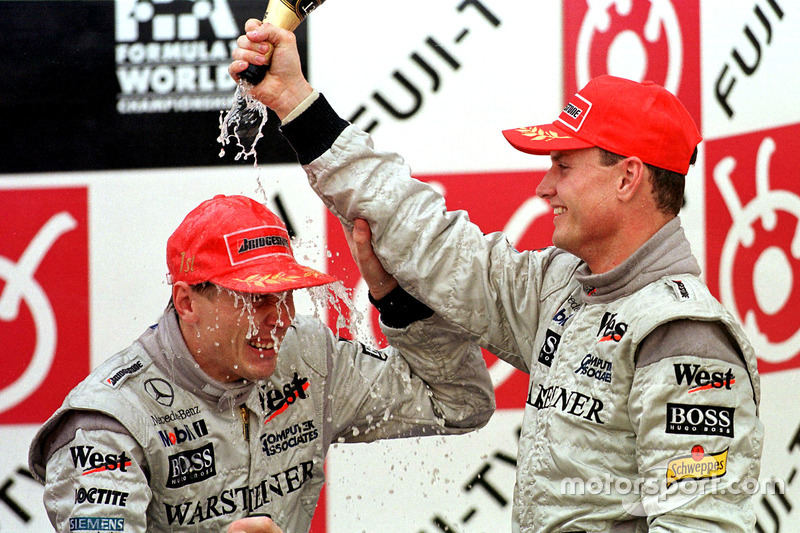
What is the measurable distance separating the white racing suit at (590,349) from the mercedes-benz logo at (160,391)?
49 centimetres

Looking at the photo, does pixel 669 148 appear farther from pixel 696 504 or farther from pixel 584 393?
pixel 696 504

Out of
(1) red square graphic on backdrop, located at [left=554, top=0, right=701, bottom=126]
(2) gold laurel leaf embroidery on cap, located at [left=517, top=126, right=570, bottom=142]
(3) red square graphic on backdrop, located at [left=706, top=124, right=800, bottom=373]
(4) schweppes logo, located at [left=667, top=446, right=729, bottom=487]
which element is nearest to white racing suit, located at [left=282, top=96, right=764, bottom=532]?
(4) schweppes logo, located at [left=667, top=446, right=729, bottom=487]

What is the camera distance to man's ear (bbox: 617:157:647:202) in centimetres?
170

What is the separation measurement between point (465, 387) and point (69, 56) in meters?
1.51

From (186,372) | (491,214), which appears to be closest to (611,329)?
(186,372)

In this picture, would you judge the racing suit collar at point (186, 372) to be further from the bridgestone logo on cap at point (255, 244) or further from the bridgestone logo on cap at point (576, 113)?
the bridgestone logo on cap at point (576, 113)

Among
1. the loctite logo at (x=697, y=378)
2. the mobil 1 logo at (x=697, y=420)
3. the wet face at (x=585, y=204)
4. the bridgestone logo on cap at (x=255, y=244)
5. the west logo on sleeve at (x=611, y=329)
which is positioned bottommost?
the mobil 1 logo at (x=697, y=420)

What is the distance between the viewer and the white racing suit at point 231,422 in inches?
67.8

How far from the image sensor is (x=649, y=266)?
1.70m

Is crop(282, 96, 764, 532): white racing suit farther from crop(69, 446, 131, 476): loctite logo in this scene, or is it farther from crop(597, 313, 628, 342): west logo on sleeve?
crop(69, 446, 131, 476): loctite logo

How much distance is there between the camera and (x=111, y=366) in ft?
6.13

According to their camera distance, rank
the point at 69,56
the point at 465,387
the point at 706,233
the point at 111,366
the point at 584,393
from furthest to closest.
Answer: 1. the point at 706,233
2. the point at 69,56
3. the point at 465,387
4. the point at 111,366
5. the point at 584,393

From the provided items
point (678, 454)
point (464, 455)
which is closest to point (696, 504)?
point (678, 454)

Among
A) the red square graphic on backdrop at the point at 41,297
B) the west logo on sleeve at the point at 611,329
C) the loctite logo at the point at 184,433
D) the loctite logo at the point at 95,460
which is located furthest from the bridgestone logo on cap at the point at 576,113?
the red square graphic on backdrop at the point at 41,297
